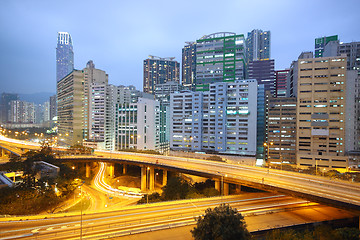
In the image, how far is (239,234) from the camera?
19328 mm

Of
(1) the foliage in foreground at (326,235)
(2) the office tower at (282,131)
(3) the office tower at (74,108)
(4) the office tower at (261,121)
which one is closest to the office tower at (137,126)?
(3) the office tower at (74,108)

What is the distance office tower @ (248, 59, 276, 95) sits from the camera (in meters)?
156

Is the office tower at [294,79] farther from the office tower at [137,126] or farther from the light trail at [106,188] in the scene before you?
the light trail at [106,188]

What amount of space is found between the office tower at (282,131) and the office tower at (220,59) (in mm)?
34751

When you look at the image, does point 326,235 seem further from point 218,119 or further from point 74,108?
point 74,108

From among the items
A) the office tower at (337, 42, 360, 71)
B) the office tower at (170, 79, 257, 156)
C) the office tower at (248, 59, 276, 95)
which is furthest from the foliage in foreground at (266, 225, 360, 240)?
the office tower at (248, 59, 276, 95)

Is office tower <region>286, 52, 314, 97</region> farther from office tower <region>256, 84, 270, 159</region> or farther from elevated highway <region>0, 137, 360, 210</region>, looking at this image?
elevated highway <region>0, 137, 360, 210</region>

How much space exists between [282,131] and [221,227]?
7817 centimetres

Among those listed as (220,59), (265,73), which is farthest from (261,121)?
(265,73)

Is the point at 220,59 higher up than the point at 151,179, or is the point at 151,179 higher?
the point at 220,59

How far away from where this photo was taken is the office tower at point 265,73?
6137 inches

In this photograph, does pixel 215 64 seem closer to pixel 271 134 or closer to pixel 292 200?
pixel 271 134

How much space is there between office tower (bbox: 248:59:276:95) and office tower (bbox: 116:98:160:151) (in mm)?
88225

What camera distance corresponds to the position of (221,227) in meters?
19.4
